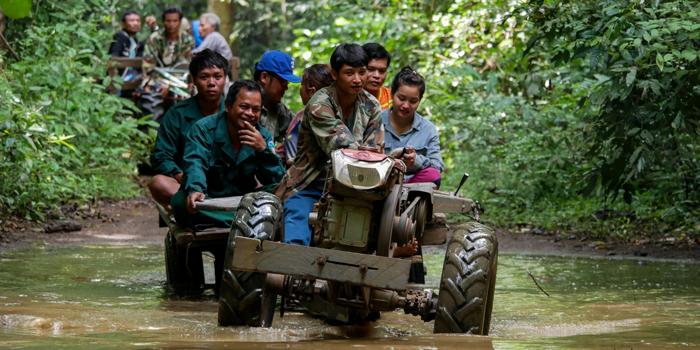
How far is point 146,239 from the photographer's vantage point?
1481 cm

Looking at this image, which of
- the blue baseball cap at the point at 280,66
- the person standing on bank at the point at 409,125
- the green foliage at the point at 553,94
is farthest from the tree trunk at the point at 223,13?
the person standing on bank at the point at 409,125

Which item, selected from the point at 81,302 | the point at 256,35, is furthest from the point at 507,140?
the point at 256,35

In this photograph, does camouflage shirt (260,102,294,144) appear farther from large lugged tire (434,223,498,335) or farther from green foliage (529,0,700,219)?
large lugged tire (434,223,498,335)

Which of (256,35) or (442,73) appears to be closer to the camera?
(442,73)

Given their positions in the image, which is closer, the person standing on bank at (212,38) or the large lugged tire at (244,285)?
the large lugged tire at (244,285)

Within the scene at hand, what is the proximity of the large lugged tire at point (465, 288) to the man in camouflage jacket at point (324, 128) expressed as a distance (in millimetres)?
1101

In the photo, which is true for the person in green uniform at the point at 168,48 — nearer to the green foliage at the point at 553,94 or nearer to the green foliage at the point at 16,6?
the green foliage at the point at 553,94

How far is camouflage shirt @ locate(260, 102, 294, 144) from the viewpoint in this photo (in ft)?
Answer: 34.7

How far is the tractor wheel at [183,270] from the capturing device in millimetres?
10217

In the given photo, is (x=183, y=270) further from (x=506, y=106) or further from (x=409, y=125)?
(x=506, y=106)

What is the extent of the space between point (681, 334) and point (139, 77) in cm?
1362

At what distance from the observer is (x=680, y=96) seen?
11.7 meters

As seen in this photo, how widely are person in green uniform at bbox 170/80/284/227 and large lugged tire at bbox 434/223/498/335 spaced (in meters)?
2.32

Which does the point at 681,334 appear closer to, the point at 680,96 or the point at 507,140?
the point at 680,96
